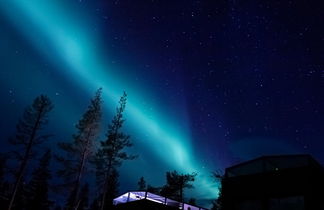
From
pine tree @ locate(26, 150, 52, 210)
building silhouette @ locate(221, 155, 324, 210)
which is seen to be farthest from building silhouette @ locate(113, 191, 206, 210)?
pine tree @ locate(26, 150, 52, 210)

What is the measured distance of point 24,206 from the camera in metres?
52.9

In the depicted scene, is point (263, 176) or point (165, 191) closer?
point (263, 176)

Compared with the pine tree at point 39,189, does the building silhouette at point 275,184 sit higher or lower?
lower

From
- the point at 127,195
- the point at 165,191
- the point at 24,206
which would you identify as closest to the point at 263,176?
the point at 127,195

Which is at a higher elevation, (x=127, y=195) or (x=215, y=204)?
(x=215, y=204)

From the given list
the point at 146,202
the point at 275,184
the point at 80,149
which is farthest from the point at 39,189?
the point at 275,184

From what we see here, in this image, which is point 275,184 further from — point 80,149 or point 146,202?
point 80,149

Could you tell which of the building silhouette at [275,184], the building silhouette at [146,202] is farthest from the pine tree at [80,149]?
the building silhouette at [275,184]

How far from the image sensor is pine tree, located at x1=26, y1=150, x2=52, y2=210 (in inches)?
2074

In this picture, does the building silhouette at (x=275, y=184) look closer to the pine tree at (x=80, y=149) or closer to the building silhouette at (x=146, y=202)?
the building silhouette at (x=146, y=202)

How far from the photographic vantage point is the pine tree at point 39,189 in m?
52.7

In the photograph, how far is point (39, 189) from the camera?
54.3 m

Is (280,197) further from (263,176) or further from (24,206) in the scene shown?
(24,206)

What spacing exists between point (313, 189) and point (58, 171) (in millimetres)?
28021
